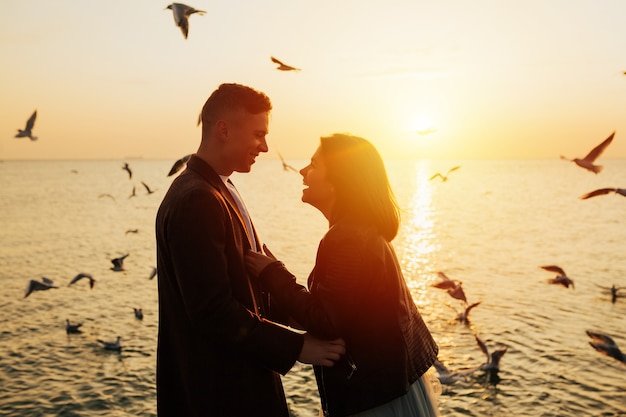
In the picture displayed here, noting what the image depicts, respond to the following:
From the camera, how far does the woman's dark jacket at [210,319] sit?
10.00ft

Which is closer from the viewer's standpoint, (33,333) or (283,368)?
(283,368)

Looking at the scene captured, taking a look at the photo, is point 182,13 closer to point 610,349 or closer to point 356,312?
point 356,312

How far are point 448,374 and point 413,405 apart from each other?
42.1ft

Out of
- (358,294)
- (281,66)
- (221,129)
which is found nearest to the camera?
(358,294)

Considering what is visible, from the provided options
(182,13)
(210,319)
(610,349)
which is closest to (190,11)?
(182,13)

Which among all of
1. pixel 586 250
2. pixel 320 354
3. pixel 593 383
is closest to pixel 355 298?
pixel 320 354

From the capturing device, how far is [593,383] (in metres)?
15.6

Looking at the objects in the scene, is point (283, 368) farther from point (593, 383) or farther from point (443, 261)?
point (443, 261)

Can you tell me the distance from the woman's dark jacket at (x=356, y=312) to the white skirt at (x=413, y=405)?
0.16 metres

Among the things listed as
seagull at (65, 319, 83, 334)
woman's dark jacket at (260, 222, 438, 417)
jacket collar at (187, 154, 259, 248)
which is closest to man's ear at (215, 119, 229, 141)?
jacket collar at (187, 154, 259, 248)

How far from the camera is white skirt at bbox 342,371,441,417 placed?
3488 mm

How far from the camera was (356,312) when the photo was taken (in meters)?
3.28

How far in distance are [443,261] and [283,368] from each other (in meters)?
34.5

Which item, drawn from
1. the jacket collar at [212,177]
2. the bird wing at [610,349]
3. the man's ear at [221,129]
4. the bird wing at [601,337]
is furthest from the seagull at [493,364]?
the man's ear at [221,129]
